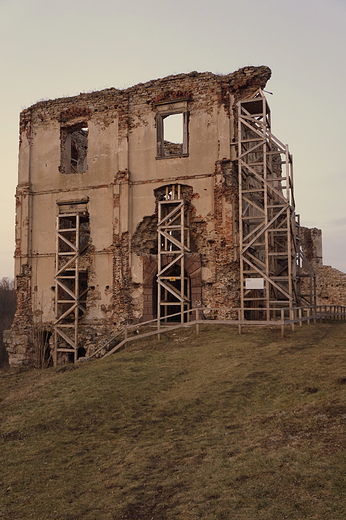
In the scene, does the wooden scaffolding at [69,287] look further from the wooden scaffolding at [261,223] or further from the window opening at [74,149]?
the wooden scaffolding at [261,223]

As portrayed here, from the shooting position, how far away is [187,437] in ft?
22.7

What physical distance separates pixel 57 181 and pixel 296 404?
1392 centimetres

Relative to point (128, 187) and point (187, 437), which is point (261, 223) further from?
point (187, 437)

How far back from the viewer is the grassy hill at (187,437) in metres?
4.93

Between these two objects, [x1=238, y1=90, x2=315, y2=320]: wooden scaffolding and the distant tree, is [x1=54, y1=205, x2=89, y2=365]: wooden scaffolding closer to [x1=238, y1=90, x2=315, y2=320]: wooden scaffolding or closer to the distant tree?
[x1=238, y1=90, x2=315, y2=320]: wooden scaffolding

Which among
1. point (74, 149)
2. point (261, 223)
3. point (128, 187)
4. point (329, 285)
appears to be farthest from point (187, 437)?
point (329, 285)

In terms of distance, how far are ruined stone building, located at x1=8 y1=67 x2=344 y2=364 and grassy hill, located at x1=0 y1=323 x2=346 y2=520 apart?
4600 millimetres

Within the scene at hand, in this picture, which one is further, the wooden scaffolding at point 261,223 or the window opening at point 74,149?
the window opening at point 74,149

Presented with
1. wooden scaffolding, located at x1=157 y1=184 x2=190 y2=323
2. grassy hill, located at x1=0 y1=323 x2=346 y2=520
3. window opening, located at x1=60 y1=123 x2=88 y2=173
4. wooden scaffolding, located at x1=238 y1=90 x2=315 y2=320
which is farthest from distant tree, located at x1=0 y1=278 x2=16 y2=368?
grassy hill, located at x1=0 y1=323 x2=346 y2=520

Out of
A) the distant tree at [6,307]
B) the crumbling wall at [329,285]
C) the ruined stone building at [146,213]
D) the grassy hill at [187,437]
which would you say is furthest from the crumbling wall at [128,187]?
the distant tree at [6,307]

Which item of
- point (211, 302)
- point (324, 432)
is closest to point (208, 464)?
point (324, 432)

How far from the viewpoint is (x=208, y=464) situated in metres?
5.75

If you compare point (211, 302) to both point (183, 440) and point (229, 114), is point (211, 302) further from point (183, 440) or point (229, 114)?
point (183, 440)

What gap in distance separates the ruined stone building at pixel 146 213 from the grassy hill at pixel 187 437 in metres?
4.60
